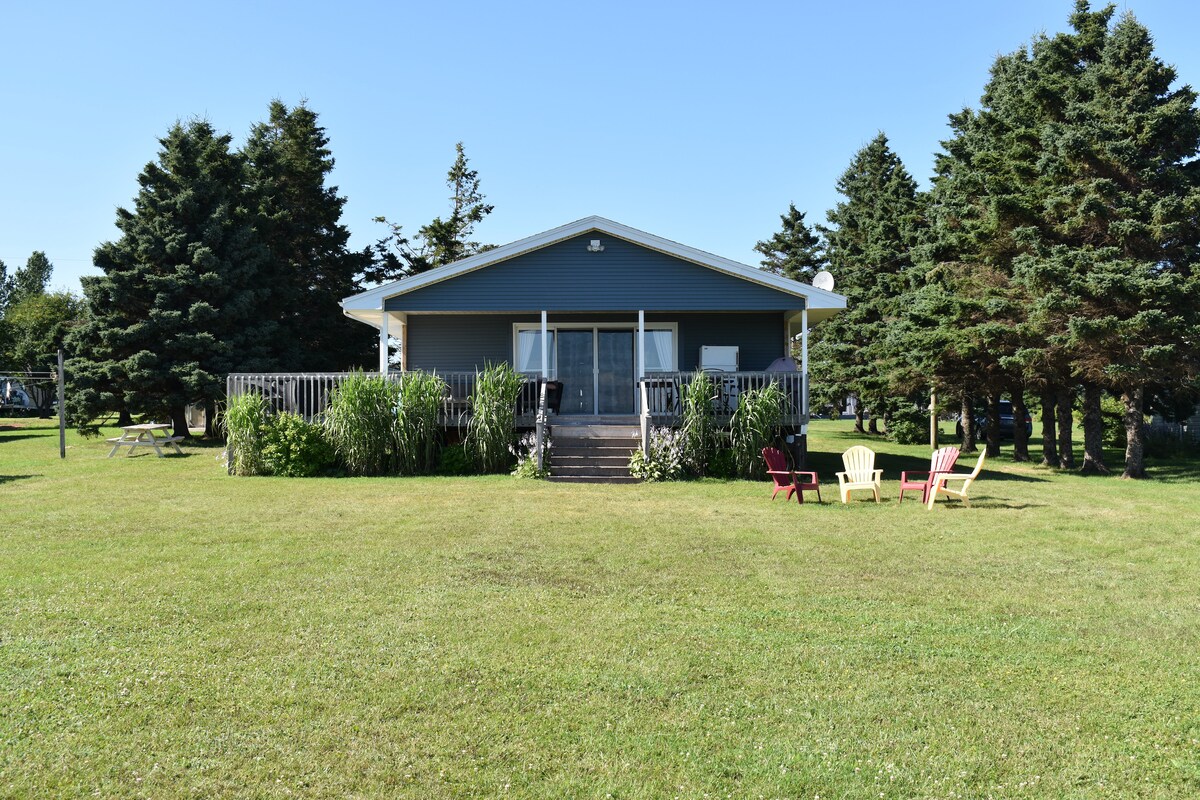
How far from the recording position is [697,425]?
50.9 ft

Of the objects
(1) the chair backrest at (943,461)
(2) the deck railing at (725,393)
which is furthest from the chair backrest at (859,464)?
(2) the deck railing at (725,393)

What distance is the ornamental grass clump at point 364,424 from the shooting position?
15820 millimetres

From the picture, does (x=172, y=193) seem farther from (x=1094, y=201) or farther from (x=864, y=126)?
(x=864, y=126)

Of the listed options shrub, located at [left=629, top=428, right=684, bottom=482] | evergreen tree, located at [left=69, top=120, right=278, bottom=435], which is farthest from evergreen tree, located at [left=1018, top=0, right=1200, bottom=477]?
evergreen tree, located at [left=69, top=120, right=278, bottom=435]

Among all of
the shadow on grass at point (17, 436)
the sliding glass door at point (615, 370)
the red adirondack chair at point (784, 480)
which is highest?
the sliding glass door at point (615, 370)

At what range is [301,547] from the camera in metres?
8.66

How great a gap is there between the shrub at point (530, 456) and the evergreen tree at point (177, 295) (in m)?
12.2

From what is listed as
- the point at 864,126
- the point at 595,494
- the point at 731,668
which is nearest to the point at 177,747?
the point at 731,668

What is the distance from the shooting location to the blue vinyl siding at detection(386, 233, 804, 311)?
18.2 m

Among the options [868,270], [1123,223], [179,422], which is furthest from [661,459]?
[868,270]

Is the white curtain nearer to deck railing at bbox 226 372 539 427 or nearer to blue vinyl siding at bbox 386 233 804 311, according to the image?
blue vinyl siding at bbox 386 233 804 311

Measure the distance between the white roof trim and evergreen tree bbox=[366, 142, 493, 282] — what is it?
2134cm

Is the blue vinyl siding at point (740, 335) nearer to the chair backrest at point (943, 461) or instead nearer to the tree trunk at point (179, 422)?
the chair backrest at point (943, 461)

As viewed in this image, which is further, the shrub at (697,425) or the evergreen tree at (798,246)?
the evergreen tree at (798,246)
